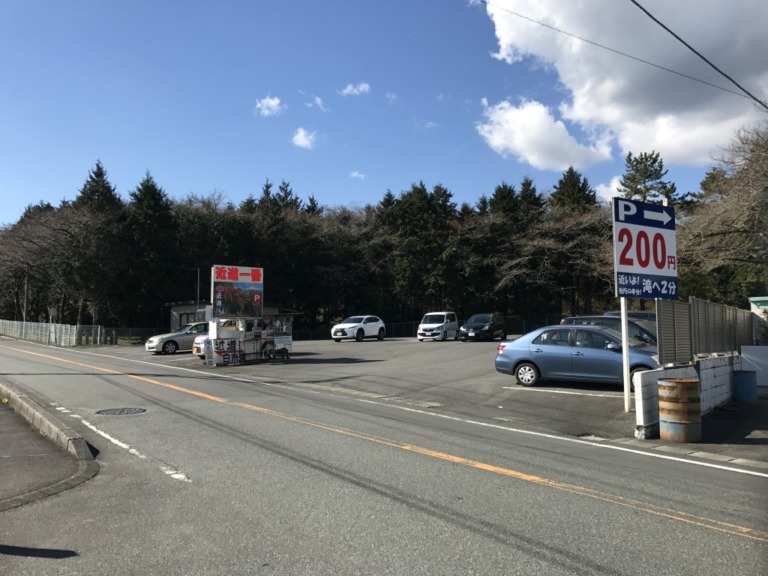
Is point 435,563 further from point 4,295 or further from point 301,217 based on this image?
point 4,295

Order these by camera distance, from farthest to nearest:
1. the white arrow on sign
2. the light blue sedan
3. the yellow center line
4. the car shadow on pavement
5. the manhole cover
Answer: the light blue sedan, the white arrow on sign, the manhole cover, the car shadow on pavement, the yellow center line

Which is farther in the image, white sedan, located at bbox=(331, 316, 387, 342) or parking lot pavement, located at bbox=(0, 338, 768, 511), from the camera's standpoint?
white sedan, located at bbox=(331, 316, 387, 342)

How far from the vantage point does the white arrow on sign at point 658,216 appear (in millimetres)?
11461

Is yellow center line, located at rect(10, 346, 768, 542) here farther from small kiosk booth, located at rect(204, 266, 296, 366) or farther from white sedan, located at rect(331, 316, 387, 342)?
white sedan, located at rect(331, 316, 387, 342)

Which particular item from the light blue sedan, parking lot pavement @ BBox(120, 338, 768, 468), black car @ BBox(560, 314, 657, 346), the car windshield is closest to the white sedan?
parking lot pavement @ BBox(120, 338, 768, 468)

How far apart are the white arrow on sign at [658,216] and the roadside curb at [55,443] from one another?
1051 centimetres

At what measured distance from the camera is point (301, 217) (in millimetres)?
56938

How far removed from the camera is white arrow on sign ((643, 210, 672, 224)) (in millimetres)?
11461

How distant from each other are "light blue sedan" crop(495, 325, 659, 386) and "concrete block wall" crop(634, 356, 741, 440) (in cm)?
118

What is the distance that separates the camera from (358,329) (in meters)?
36.7

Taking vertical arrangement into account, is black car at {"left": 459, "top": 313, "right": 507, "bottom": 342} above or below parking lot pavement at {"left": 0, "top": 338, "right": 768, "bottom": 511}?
above

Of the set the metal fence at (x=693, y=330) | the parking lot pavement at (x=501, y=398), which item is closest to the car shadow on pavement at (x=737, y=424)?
the parking lot pavement at (x=501, y=398)

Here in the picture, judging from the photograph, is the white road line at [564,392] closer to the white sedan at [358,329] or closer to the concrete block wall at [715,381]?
the concrete block wall at [715,381]

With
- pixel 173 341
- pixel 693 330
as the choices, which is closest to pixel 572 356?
pixel 693 330
